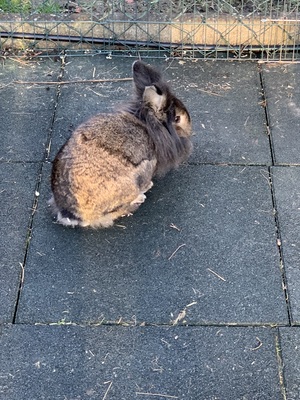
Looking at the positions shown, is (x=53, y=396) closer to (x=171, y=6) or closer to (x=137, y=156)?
(x=137, y=156)

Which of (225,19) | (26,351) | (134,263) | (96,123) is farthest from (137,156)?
(225,19)

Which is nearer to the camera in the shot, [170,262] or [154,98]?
[170,262]

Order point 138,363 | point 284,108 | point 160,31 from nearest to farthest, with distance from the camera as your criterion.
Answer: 1. point 138,363
2. point 284,108
3. point 160,31

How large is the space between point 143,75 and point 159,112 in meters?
0.29

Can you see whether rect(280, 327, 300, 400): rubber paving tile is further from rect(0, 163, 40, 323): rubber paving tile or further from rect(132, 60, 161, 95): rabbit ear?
rect(132, 60, 161, 95): rabbit ear

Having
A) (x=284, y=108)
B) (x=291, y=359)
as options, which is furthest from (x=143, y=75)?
(x=291, y=359)

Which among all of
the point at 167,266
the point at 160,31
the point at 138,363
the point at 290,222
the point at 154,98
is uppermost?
the point at 154,98

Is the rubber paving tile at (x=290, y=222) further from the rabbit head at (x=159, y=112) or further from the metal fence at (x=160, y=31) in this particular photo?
the metal fence at (x=160, y=31)

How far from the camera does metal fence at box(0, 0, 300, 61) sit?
6551mm

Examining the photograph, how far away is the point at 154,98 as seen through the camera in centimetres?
477

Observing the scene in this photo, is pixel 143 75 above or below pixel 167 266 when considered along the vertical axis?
above

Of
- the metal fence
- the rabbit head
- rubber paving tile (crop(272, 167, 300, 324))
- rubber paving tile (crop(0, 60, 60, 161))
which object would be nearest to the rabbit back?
the rabbit head

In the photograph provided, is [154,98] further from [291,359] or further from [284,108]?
[291,359]

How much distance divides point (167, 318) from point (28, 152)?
2024 mm
